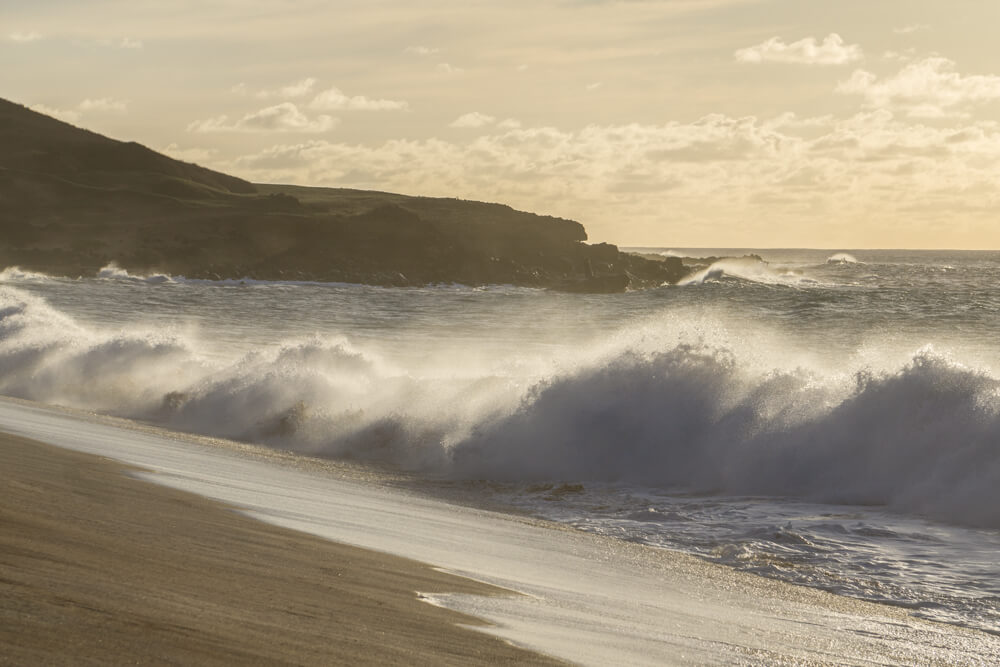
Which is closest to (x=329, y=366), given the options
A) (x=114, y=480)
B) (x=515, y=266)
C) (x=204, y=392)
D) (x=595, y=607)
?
(x=204, y=392)

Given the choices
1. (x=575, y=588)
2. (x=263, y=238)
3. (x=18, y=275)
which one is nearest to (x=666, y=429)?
(x=575, y=588)

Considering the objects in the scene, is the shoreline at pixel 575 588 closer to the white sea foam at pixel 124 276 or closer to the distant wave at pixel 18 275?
the distant wave at pixel 18 275

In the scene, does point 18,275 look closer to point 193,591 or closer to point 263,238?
point 263,238

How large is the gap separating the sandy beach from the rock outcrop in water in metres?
63.7

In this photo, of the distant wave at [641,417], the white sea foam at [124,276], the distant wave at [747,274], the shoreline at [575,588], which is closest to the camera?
the shoreline at [575,588]

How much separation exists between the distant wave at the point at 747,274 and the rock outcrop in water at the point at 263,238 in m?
2.50

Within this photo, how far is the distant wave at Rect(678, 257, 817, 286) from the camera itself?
79.6 metres

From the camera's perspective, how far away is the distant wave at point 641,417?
43.0 feet

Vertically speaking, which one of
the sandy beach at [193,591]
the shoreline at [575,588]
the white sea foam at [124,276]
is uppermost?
the white sea foam at [124,276]

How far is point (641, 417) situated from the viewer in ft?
51.0

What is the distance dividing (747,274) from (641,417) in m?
80.5

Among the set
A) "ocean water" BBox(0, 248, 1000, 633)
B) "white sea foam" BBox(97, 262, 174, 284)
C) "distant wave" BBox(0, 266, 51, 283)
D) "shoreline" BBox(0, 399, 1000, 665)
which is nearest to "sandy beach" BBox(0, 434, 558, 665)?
"shoreline" BBox(0, 399, 1000, 665)

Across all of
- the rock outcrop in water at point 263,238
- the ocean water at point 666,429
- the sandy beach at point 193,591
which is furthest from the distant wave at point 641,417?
the rock outcrop in water at point 263,238

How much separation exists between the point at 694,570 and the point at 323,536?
3076 mm
